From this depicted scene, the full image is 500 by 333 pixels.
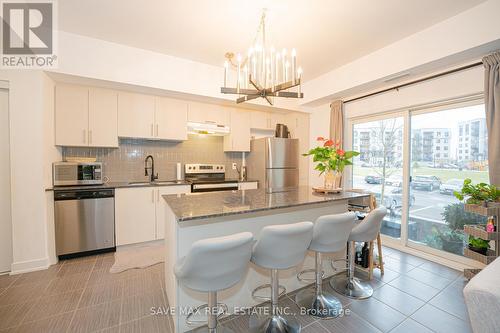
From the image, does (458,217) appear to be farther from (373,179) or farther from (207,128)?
(207,128)

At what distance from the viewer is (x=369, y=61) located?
312 centimetres

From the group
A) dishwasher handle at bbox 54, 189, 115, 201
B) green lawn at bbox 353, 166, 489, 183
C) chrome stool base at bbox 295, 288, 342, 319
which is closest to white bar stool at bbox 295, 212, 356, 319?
chrome stool base at bbox 295, 288, 342, 319

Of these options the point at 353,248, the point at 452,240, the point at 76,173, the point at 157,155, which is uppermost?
the point at 157,155

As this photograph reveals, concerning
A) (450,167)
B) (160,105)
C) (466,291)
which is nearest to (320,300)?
(466,291)

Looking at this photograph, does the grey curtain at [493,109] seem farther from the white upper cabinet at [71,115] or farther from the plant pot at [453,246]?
the white upper cabinet at [71,115]

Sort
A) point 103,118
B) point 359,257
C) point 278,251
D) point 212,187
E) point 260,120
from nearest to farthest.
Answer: point 278,251
point 359,257
point 103,118
point 212,187
point 260,120

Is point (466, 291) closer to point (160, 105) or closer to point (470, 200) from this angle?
point (470, 200)

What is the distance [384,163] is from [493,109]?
1.50m

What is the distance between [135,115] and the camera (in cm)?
345

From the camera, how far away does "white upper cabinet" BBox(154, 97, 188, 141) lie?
3623 mm

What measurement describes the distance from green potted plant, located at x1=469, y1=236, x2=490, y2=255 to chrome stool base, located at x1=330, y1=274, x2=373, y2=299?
1242 millimetres

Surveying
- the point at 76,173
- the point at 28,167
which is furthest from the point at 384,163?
the point at 28,167

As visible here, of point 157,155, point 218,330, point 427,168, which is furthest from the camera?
point 157,155

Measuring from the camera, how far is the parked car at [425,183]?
9.96ft
